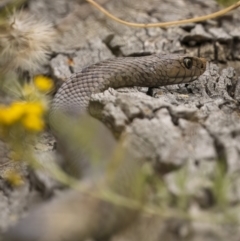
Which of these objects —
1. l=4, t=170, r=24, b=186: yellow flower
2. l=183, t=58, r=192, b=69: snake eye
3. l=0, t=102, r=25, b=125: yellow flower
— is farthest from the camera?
l=183, t=58, r=192, b=69: snake eye

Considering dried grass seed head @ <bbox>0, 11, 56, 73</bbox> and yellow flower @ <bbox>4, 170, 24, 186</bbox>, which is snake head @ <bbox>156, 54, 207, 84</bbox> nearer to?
dried grass seed head @ <bbox>0, 11, 56, 73</bbox>

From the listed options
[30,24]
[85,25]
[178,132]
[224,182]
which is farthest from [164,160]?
[85,25]

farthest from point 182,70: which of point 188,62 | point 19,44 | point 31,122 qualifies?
point 31,122

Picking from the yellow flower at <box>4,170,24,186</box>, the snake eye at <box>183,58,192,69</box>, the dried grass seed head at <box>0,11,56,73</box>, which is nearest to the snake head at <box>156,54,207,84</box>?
the snake eye at <box>183,58,192,69</box>

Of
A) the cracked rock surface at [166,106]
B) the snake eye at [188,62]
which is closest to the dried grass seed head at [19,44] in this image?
the cracked rock surface at [166,106]

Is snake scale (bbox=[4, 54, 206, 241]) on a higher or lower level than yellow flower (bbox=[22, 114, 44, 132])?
lower

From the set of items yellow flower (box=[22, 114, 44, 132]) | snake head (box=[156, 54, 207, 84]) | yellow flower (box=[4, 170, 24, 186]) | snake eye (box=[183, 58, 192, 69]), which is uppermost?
yellow flower (box=[22, 114, 44, 132])

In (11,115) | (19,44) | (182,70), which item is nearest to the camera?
(11,115)

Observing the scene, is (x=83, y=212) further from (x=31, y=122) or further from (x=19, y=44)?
(x=19, y=44)

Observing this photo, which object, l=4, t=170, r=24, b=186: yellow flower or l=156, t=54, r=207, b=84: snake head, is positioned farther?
l=156, t=54, r=207, b=84: snake head
